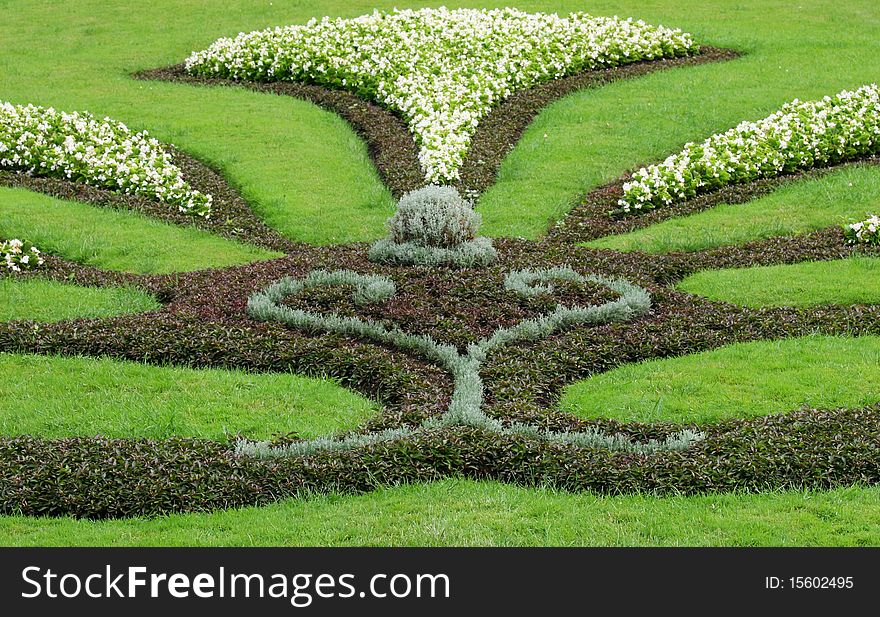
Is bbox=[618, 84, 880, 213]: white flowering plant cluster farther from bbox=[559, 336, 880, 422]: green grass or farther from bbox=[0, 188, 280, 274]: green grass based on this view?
bbox=[559, 336, 880, 422]: green grass

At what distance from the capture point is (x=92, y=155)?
15688mm

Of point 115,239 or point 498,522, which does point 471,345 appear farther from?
point 115,239

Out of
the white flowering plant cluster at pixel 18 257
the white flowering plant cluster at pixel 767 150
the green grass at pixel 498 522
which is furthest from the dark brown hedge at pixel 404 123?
the green grass at pixel 498 522

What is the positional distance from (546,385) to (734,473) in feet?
6.96

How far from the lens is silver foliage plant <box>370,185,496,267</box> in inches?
465

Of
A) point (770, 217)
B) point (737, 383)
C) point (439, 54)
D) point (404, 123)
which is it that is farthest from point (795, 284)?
point (439, 54)

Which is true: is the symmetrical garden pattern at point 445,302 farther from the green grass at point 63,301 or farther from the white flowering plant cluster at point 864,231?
the green grass at point 63,301

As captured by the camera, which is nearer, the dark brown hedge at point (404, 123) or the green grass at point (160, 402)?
the green grass at point (160, 402)

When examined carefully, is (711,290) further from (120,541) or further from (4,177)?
(4,177)

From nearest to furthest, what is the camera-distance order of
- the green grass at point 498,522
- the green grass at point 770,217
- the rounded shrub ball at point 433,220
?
the green grass at point 498,522, the rounded shrub ball at point 433,220, the green grass at point 770,217

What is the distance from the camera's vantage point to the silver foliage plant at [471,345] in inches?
307

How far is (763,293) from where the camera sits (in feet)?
36.5

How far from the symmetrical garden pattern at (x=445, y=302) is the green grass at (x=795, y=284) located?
0.60ft

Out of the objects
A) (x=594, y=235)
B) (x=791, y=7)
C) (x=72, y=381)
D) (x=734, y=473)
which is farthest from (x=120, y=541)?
(x=791, y=7)
